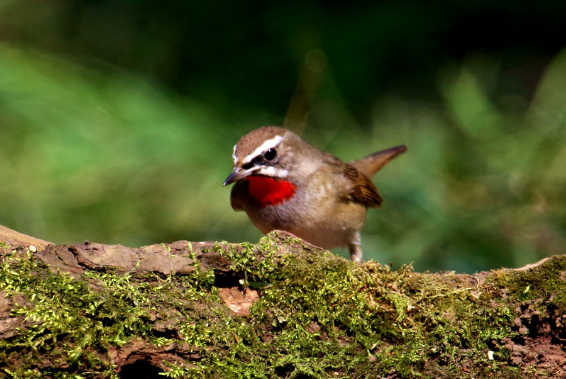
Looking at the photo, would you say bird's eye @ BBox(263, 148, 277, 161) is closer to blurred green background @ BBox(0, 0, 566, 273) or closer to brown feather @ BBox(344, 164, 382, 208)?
brown feather @ BBox(344, 164, 382, 208)

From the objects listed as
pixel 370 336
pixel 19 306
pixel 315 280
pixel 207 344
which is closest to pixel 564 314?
pixel 370 336

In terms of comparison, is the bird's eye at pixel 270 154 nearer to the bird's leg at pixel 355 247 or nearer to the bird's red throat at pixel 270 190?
the bird's red throat at pixel 270 190

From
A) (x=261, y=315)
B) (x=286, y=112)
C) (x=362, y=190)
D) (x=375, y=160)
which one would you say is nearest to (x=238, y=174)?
(x=362, y=190)

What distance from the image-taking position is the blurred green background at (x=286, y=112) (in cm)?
561

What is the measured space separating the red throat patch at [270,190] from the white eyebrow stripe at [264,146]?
Answer: 0.23m

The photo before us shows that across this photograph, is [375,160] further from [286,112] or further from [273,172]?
[273,172]

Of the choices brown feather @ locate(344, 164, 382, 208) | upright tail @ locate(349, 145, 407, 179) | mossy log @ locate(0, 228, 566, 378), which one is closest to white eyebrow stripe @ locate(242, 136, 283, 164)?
brown feather @ locate(344, 164, 382, 208)

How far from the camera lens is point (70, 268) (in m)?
2.30

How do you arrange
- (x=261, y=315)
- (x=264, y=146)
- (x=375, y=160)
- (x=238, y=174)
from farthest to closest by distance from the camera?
(x=375, y=160) < (x=264, y=146) < (x=238, y=174) < (x=261, y=315)

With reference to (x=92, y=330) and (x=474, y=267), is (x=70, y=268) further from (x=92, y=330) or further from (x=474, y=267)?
(x=474, y=267)

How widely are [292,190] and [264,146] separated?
376 millimetres

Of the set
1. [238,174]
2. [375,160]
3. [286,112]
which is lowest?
[238,174]

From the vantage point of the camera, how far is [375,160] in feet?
19.1

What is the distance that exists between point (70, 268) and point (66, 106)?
413 cm
